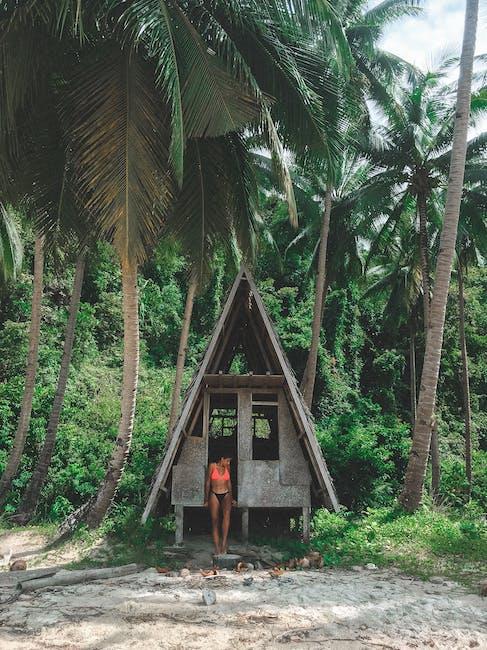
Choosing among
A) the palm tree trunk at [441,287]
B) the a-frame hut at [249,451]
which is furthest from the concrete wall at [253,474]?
the palm tree trunk at [441,287]

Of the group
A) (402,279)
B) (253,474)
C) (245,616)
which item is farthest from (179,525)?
(402,279)

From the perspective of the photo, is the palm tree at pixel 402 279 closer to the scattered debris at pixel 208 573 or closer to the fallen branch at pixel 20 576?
the scattered debris at pixel 208 573

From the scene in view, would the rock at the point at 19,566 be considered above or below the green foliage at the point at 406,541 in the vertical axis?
below

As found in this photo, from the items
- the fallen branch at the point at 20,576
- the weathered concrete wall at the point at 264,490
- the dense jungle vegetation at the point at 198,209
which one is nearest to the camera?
the fallen branch at the point at 20,576

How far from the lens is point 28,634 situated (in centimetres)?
530

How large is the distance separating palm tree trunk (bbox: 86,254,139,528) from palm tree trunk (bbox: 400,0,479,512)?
5391 mm

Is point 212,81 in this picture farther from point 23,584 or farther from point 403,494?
point 403,494

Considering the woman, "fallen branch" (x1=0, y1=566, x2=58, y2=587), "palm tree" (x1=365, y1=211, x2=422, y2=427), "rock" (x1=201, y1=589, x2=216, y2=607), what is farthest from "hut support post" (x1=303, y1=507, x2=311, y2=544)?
"palm tree" (x1=365, y1=211, x2=422, y2=427)

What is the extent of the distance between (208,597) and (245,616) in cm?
59

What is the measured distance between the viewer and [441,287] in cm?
1132

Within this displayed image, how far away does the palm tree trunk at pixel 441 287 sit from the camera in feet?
37.0

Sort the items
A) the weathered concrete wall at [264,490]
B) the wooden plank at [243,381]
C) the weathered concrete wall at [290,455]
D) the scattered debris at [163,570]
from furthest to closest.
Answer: the weathered concrete wall at [290,455]
the weathered concrete wall at [264,490]
the wooden plank at [243,381]
the scattered debris at [163,570]

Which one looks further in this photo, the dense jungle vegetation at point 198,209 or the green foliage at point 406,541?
the green foliage at point 406,541

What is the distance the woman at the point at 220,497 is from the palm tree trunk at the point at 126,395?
173 centimetres
